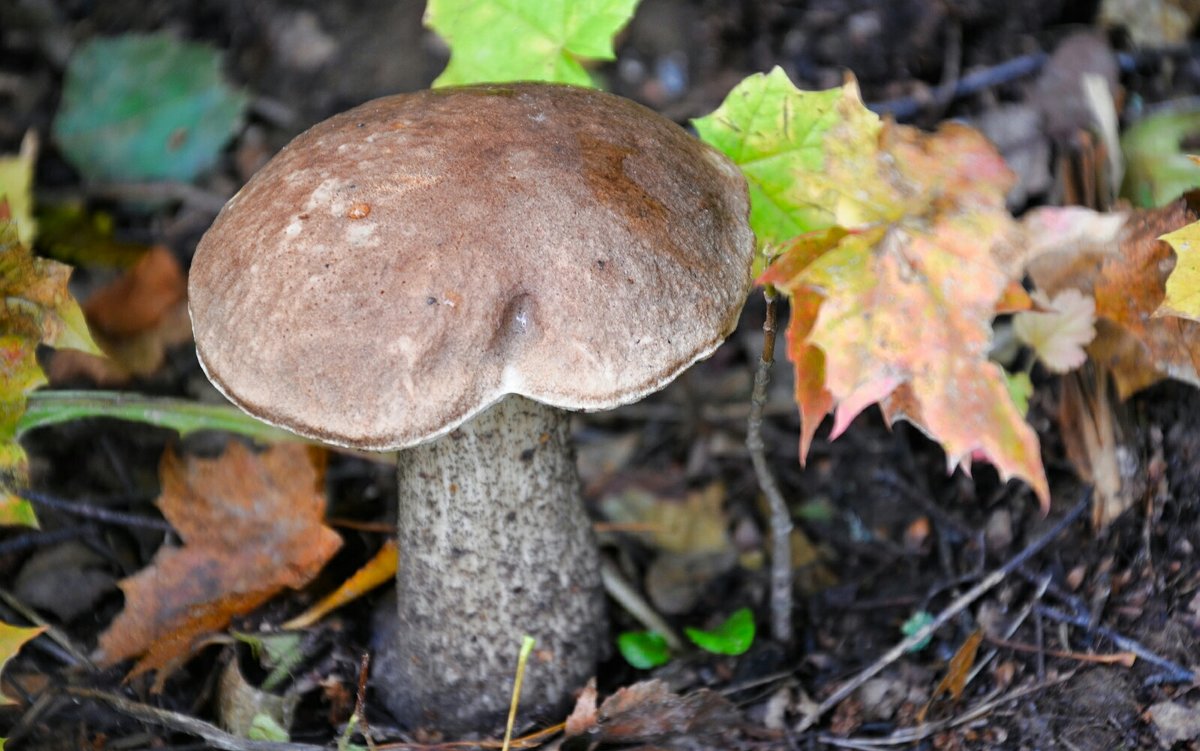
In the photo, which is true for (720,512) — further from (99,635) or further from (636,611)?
(99,635)

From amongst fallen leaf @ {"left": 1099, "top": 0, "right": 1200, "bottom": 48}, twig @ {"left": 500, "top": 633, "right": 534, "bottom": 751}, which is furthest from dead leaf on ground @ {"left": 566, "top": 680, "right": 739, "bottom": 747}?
fallen leaf @ {"left": 1099, "top": 0, "right": 1200, "bottom": 48}

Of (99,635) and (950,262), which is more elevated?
(950,262)

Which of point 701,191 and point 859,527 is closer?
point 701,191

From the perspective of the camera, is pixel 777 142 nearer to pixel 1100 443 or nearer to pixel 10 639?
pixel 1100 443

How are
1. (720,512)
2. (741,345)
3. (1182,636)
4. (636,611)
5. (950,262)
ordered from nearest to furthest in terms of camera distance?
(950,262)
(1182,636)
(636,611)
(720,512)
(741,345)

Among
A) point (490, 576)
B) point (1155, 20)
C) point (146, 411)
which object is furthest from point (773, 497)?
point (1155, 20)

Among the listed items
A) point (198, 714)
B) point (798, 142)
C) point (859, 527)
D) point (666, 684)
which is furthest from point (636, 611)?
point (798, 142)

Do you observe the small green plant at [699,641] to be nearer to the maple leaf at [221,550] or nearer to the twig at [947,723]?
the twig at [947,723]
